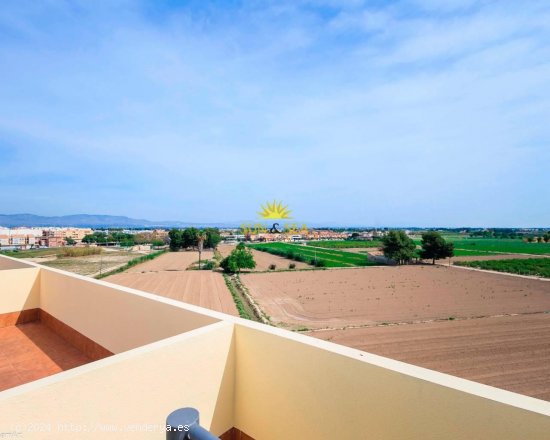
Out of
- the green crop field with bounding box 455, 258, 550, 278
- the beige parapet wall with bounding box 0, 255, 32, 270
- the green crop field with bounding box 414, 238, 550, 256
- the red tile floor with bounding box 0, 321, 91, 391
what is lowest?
the green crop field with bounding box 455, 258, 550, 278

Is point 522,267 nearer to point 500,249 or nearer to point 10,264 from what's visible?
point 500,249

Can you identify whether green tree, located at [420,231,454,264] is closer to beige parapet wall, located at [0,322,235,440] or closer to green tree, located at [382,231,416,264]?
green tree, located at [382,231,416,264]

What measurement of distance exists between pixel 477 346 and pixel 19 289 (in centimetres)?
1360

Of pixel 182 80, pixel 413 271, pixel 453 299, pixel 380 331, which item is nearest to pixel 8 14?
pixel 182 80

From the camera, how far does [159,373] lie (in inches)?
49.0

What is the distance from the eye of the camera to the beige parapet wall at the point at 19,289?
3119 millimetres

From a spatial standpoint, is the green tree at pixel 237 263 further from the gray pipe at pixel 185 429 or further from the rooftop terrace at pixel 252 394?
the gray pipe at pixel 185 429

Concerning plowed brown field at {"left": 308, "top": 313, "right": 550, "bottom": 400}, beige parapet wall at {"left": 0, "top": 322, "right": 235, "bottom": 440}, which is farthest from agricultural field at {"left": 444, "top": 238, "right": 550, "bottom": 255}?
beige parapet wall at {"left": 0, "top": 322, "right": 235, "bottom": 440}

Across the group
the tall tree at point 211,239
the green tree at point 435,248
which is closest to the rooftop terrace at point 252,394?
the green tree at point 435,248

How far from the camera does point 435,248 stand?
1350 inches

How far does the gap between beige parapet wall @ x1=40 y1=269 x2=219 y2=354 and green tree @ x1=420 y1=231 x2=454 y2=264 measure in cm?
3700

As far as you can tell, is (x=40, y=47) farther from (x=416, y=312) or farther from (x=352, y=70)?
(x=416, y=312)

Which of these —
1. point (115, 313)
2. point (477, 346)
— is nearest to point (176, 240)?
point (477, 346)

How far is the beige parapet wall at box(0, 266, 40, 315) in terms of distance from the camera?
3119 mm
